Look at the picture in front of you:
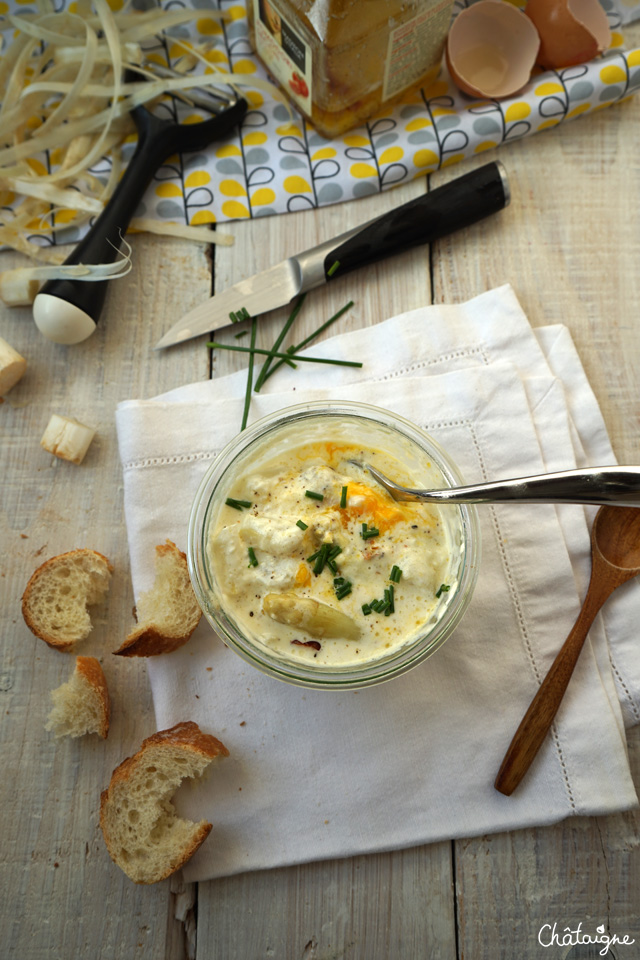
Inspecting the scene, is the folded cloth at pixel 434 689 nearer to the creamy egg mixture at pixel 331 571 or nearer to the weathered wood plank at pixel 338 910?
the weathered wood plank at pixel 338 910

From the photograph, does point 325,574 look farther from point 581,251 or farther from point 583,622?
point 581,251

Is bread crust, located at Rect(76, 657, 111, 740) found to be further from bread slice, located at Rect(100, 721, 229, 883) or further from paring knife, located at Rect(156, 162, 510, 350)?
paring knife, located at Rect(156, 162, 510, 350)

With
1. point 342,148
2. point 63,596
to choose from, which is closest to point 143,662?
point 63,596

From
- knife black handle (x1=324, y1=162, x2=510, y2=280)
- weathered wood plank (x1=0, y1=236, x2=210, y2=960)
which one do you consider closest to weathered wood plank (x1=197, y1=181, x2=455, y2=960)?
weathered wood plank (x1=0, y1=236, x2=210, y2=960)

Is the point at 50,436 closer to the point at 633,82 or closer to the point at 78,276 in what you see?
the point at 78,276

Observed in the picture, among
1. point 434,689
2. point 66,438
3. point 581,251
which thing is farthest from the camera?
point 581,251

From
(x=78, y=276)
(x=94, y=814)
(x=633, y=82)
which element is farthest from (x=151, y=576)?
(x=633, y=82)
